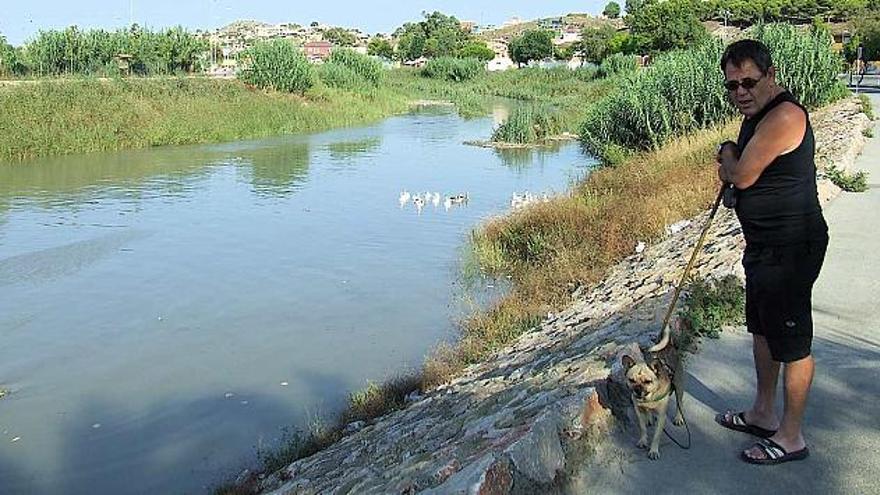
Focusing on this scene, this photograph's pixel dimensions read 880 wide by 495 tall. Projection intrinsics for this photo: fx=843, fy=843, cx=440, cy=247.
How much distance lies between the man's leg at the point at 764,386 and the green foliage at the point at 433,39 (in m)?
112

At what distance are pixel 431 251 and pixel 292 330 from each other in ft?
15.5

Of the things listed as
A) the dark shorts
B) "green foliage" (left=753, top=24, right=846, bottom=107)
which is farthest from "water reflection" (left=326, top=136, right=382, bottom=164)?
the dark shorts

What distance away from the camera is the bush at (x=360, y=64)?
55938 mm

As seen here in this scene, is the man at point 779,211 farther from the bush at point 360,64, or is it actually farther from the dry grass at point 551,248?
the bush at point 360,64

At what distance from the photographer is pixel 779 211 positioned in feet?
12.4

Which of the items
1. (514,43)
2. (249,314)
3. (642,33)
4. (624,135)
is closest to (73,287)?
(249,314)

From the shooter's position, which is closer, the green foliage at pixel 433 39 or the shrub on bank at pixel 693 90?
the shrub on bank at pixel 693 90

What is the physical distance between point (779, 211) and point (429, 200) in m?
16.2

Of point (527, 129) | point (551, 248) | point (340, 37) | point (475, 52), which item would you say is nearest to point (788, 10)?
point (475, 52)

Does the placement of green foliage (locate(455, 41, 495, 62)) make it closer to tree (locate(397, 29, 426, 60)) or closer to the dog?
tree (locate(397, 29, 426, 60))

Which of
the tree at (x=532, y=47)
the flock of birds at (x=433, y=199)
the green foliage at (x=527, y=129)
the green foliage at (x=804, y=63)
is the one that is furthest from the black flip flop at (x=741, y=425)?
the tree at (x=532, y=47)

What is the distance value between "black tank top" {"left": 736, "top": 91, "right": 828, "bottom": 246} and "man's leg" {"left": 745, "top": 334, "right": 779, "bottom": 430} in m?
0.57

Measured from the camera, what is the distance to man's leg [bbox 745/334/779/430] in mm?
4094

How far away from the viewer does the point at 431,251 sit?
49.3 feet
